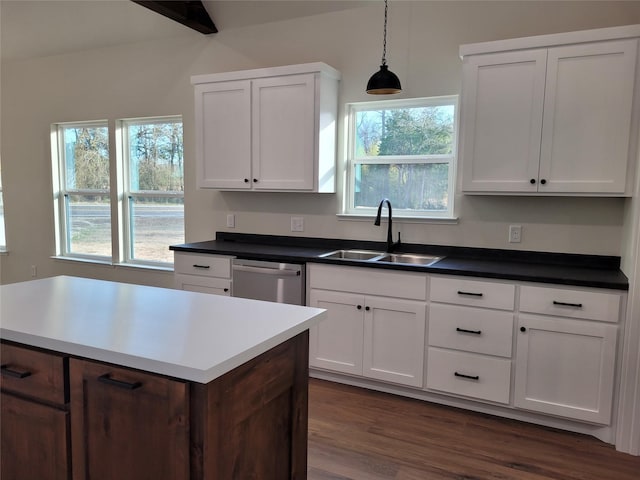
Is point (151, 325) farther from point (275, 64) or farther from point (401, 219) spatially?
point (275, 64)

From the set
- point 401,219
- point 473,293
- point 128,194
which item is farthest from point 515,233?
point 128,194

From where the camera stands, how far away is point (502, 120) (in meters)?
2.80

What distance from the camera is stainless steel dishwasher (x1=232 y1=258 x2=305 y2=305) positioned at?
3.16 meters

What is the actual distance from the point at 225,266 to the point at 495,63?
2230mm

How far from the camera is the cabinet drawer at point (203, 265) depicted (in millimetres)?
3439

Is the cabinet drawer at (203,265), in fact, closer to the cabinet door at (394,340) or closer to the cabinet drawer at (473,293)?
the cabinet door at (394,340)

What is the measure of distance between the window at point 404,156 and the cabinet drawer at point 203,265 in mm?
1045

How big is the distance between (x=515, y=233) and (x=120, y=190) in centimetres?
367

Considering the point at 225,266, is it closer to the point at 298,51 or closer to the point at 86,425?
the point at 298,51

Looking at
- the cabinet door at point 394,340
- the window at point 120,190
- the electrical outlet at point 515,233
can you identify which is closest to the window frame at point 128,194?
the window at point 120,190

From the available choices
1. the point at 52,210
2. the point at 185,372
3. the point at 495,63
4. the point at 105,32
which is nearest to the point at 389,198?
the point at 495,63

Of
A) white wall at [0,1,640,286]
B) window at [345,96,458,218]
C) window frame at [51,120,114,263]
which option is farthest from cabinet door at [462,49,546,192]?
window frame at [51,120,114,263]

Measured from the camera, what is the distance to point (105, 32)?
4359mm

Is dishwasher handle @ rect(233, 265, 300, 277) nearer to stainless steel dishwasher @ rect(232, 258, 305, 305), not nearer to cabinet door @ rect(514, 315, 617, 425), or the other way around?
stainless steel dishwasher @ rect(232, 258, 305, 305)
